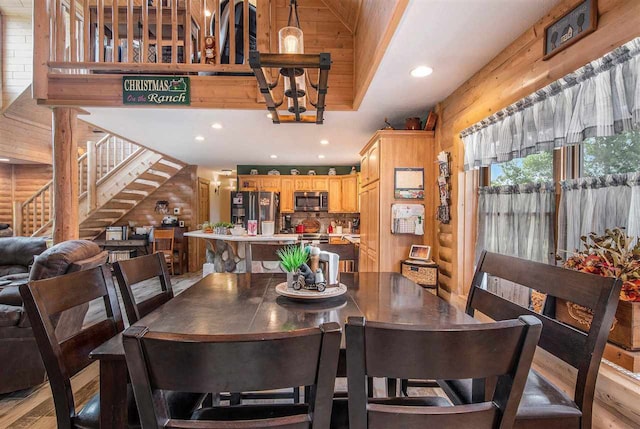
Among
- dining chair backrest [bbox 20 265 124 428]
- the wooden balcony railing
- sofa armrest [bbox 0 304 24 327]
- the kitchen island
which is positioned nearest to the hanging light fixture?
dining chair backrest [bbox 20 265 124 428]

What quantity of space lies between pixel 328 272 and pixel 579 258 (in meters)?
1.16

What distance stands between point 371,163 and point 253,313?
287cm

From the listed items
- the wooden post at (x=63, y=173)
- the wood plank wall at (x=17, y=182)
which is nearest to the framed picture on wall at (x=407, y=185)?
the wooden post at (x=63, y=173)

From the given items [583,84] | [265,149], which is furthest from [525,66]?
[265,149]

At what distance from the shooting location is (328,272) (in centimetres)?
169

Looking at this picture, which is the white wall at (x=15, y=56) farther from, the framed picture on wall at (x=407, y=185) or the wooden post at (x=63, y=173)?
the framed picture on wall at (x=407, y=185)

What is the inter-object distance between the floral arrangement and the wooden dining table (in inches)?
22.0

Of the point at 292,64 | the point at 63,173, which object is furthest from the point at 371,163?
the point at 63,173

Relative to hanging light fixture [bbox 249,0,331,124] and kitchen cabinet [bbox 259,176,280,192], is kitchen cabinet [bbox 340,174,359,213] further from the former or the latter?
hanging light fixture [bbox 249,0,331,124]

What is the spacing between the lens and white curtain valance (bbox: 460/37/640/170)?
4.20ft

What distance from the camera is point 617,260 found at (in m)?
1.25

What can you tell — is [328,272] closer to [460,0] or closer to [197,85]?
[460,0]

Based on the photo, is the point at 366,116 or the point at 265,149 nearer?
the point at 366,116

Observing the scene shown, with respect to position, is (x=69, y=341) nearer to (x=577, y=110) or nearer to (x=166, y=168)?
(x=577, y=110)
